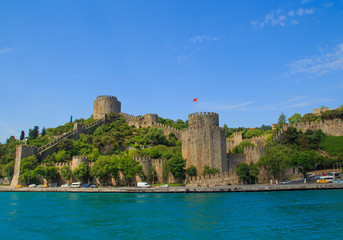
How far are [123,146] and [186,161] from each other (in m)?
18.0

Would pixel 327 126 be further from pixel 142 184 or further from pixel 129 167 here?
pixel 129 167

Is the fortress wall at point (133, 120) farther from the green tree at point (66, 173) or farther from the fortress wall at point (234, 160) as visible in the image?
the fortress wall at point (234, 160)

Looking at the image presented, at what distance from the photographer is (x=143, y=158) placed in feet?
144

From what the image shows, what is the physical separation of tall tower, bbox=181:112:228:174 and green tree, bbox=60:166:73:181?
58.1 ft

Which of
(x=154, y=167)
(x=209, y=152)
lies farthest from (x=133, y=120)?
(x=209, y=152)

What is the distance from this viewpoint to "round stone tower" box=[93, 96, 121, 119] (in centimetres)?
7731

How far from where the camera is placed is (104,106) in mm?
77500

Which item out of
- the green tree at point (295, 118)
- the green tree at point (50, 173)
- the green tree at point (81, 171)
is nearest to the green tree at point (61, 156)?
the green tree at point (50, 173)

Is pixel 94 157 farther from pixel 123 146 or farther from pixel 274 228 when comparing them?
pixel 274 228

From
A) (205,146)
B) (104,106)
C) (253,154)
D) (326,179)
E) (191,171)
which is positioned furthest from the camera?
(104,106)

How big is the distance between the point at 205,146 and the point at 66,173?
2131cm

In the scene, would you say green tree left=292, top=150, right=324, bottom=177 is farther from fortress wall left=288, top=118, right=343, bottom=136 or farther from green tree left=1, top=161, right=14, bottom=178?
green tree left=1, top=161, right=14, bottom=178

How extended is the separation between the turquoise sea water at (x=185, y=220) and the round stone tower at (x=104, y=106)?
51268 mm

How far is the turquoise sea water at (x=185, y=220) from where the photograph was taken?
54.2ft
